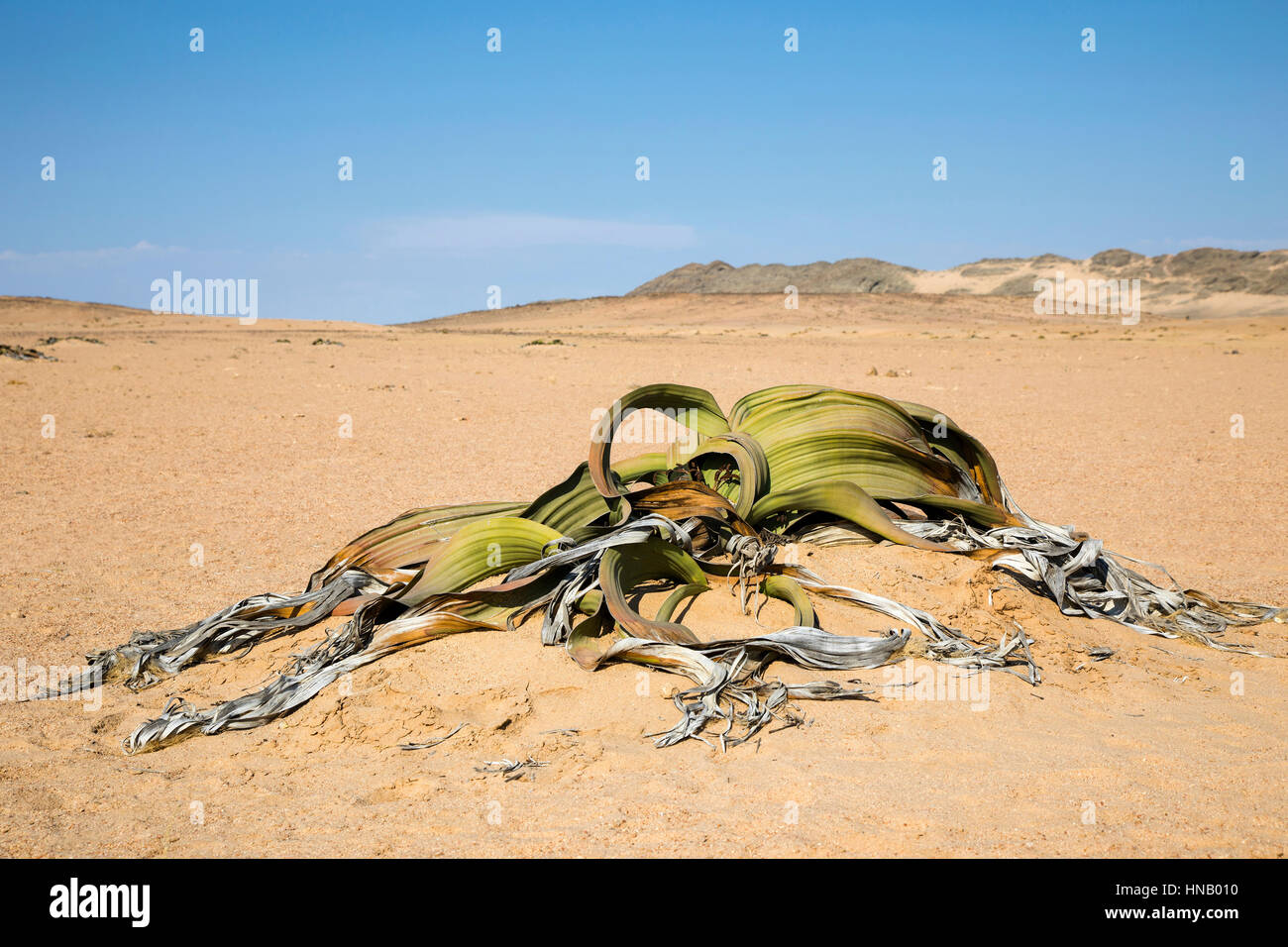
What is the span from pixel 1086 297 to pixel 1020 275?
686cm

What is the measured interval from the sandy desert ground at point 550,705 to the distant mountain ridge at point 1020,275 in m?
42.9

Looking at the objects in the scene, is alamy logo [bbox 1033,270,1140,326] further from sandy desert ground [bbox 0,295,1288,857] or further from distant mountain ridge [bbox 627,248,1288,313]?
sandy desert ground [bbox 0,295,1288,857]

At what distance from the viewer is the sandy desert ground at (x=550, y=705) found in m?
2.15

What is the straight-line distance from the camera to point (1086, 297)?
157ft

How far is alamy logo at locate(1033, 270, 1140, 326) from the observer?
43062 millimetres
